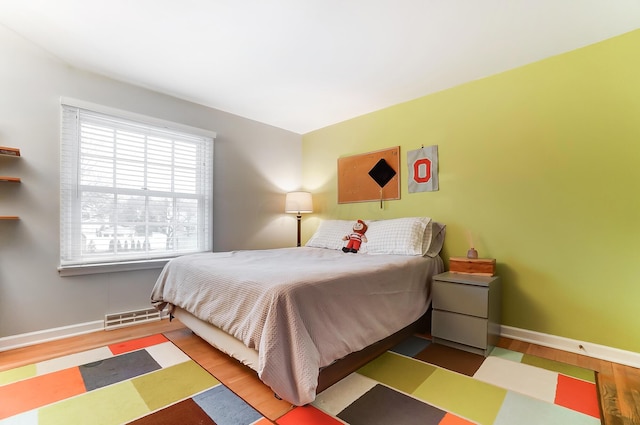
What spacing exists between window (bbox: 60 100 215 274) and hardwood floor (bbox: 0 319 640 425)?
59cm

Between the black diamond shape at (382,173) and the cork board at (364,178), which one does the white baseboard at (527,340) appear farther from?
the black diamond shape at (382,173)

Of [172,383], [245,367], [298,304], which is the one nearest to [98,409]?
[172,383]

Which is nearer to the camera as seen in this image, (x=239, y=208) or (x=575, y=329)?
(x=575, y=329)

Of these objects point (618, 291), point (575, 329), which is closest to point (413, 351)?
point (575, 329)

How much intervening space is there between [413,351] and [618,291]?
1489 mm

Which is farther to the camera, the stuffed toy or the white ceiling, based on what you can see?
the stuffed toy

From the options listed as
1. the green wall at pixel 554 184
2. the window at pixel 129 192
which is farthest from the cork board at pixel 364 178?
the window at pixel 129 192

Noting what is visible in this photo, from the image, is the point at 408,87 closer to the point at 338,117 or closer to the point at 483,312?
the point at 338,117

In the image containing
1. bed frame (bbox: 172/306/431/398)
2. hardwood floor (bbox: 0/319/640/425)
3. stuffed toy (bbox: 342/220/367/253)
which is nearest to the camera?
hardwood floor (bbox: 0/319/640/425)

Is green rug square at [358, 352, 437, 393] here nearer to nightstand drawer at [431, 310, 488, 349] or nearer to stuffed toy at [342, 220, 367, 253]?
nightstand drawer at [431, 310, 488, 349]

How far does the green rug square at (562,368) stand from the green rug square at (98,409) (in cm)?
241

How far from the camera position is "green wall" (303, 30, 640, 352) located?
2037 millimetres

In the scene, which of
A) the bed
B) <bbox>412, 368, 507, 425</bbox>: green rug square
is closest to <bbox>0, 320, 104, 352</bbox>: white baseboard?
the bed

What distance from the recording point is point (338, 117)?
3.72 metres
